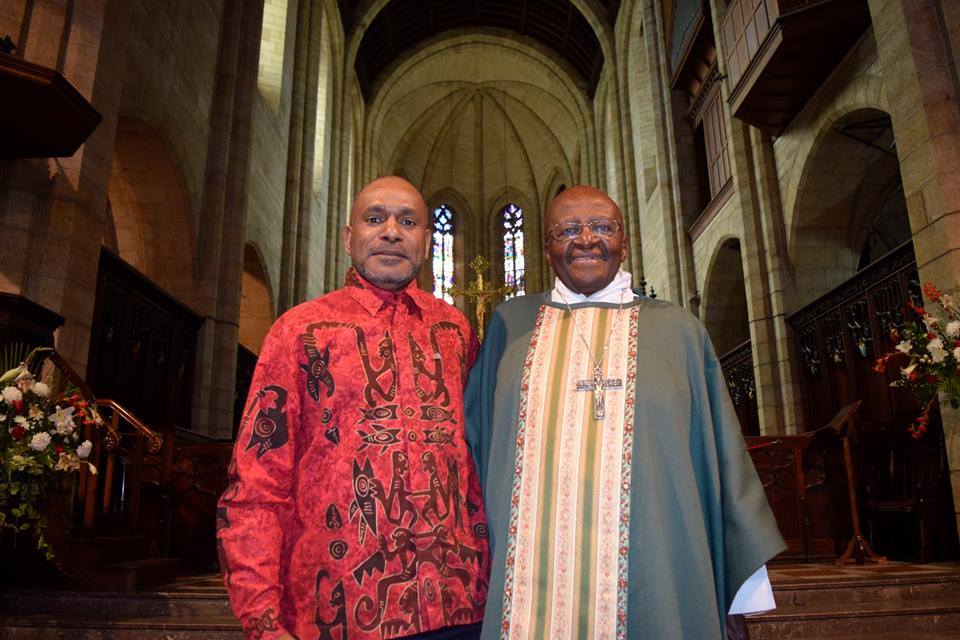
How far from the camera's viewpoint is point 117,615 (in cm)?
382

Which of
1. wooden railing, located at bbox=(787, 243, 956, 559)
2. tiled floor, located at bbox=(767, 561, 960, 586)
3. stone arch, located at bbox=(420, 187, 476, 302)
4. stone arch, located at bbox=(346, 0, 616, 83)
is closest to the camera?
tiled floor, located at bbox=(767, 561, 960, 586)

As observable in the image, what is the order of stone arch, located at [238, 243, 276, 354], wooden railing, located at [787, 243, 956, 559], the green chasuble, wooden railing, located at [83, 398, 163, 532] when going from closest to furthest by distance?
the green chasuble < wooden railing, located at [83, 398, 163, 532] < wooden railing, located at [787, 243, 956, 559] < stone arch, located at [238, 243, 276, 354]

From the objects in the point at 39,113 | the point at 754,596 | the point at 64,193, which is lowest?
the point at 754,596

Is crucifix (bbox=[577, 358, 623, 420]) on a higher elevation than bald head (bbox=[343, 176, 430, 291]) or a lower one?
lower

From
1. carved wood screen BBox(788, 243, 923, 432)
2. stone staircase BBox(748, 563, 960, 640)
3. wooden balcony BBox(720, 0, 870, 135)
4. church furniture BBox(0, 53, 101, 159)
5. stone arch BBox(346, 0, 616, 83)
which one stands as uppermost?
stone arch BBox(346, 0, 616, 83)

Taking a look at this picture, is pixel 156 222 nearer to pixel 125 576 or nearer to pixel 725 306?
pixel 125 576

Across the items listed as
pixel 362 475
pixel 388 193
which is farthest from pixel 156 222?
pixel 362 475

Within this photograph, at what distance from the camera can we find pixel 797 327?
886cm

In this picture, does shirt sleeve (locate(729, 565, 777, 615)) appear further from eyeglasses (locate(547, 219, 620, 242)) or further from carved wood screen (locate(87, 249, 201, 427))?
carved wood screen (locate(87, 249, 201, 427))

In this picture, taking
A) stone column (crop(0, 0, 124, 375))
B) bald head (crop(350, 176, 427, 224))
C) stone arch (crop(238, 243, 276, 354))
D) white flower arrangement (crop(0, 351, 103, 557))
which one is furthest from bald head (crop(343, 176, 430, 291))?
stone arch (crop(238, 243, 276, 354))

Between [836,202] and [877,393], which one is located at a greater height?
[836,202]

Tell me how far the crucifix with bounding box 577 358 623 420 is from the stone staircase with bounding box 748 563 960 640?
2.53 metres

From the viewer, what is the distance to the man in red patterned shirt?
1.43m

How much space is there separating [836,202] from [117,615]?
854 centimetres
